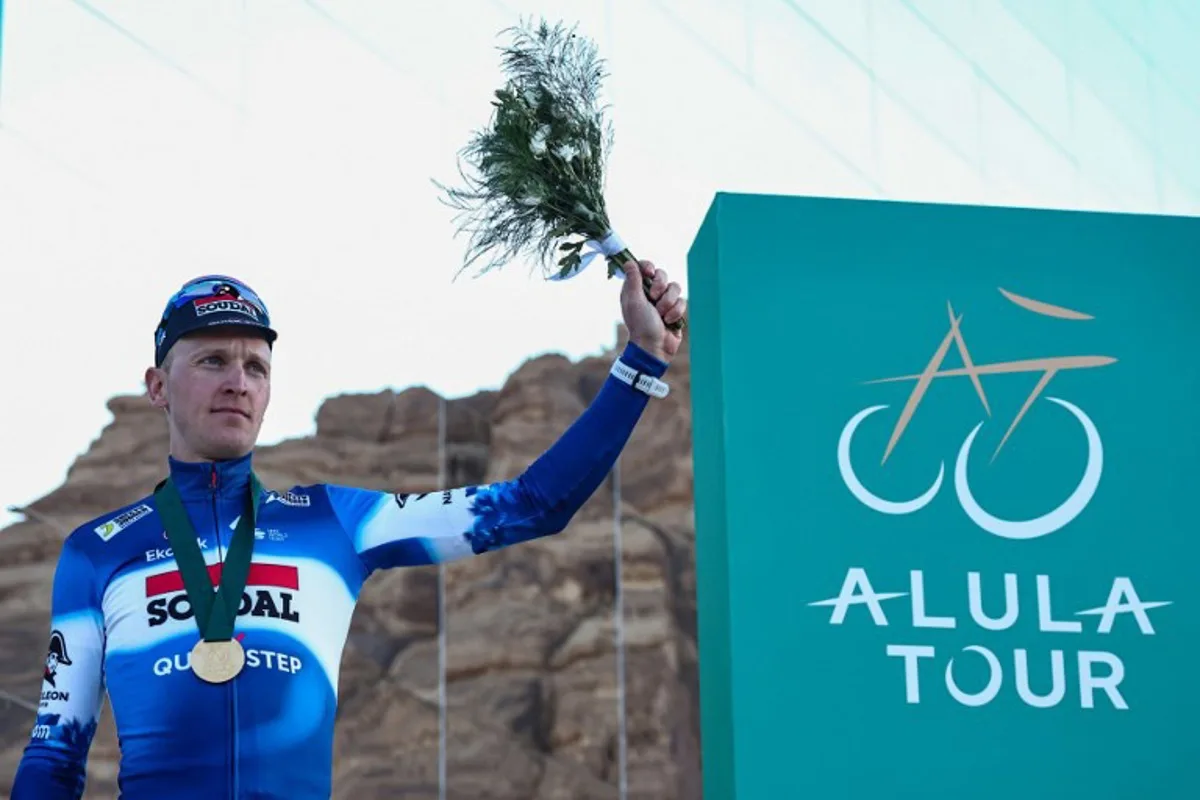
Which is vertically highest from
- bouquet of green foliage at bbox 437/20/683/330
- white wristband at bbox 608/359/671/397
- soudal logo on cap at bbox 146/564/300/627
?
bouquet of green foliage at bbox 437/20/683/330

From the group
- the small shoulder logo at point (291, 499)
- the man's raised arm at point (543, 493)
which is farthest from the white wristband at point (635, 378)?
the small shoulder logo at point (291, 499)

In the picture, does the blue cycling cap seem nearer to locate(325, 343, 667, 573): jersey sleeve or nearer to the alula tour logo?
locate(325, 343, 667, 573): jersey sleeve

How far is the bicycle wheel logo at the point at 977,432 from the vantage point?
4.32m

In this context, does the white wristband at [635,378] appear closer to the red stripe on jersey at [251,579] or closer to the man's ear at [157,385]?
the red stripe on jersey at [251,579]

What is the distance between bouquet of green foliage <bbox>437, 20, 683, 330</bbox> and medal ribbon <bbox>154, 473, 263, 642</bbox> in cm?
65

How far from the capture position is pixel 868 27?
288 inches

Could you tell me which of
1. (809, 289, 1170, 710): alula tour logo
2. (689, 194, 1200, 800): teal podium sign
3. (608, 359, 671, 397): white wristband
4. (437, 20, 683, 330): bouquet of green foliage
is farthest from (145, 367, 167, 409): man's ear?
(809, 289, 1170, 710): alula tour logo

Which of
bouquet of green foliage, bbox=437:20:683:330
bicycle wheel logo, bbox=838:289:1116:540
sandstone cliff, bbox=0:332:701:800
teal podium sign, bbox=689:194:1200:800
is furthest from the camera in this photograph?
sandstone cliff, bbox=0:332:701:800

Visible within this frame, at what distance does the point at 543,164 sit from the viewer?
131 inches

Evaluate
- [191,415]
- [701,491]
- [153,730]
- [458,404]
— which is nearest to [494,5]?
[458,404]

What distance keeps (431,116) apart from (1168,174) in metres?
3.98

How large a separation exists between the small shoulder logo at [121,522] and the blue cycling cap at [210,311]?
260mm

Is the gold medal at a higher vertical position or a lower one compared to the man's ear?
lower

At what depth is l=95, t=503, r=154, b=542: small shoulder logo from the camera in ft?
10.2
